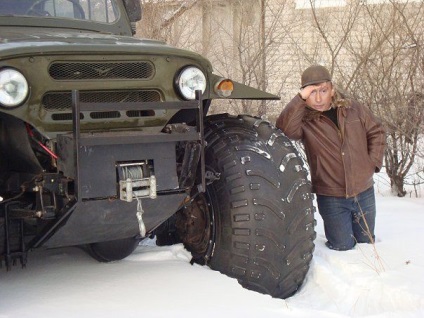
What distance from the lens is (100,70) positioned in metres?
3.38

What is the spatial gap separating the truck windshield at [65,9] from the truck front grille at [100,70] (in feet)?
3.91

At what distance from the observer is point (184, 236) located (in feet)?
13.4

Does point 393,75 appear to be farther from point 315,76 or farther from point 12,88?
point 12,88

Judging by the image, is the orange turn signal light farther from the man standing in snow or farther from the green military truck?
the man standing in snow

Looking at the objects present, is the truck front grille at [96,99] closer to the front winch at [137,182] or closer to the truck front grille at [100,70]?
the truck front grille at [100,70]

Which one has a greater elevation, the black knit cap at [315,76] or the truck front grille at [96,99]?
the black knit cap at [315,76]

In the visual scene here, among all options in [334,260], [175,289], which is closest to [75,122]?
[175,289]

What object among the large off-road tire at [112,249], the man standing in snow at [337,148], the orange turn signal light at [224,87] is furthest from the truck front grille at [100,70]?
the man standing in snow at [337,148]

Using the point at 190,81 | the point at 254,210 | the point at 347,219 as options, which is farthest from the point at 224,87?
the point at 347,219

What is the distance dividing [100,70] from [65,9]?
56.2 inches

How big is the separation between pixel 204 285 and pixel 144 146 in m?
0.88

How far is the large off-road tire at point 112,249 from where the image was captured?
13.4 feet

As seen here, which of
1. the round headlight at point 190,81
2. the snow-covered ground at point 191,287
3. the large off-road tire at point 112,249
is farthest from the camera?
the large off-road tire at point 112,249

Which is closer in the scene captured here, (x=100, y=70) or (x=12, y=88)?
(x=12, y=88)
